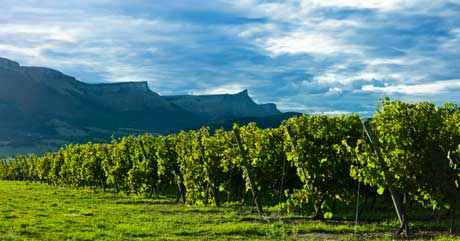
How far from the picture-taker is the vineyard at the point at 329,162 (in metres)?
18.5

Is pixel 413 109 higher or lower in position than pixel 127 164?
higher

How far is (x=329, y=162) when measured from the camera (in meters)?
23.7

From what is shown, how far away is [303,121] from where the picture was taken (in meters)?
25.4

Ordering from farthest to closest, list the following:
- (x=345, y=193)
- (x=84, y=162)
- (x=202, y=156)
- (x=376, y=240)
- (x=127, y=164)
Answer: (x=84, y=162) → (x=127, y=164) → (x=202, y=156) → (x=345, y=193) → (x=376, y=240)

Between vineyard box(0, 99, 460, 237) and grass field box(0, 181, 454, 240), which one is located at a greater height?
vineyard box(0, 99, 460, 237)

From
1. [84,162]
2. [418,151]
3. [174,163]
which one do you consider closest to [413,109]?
[418,151]

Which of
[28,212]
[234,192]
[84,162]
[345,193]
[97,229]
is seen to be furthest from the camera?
[84,162]

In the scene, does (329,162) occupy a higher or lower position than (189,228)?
higher

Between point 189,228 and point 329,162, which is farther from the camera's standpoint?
point 329,162

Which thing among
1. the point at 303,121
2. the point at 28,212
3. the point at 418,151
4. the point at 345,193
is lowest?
the point at 28,212

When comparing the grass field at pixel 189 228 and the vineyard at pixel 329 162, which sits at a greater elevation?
the vineyard at pixel 329 162

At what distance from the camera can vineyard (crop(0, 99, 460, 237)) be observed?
18.5 metres

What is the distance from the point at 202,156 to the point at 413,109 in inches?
694

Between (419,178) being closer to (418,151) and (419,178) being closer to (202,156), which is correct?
(418,151)
